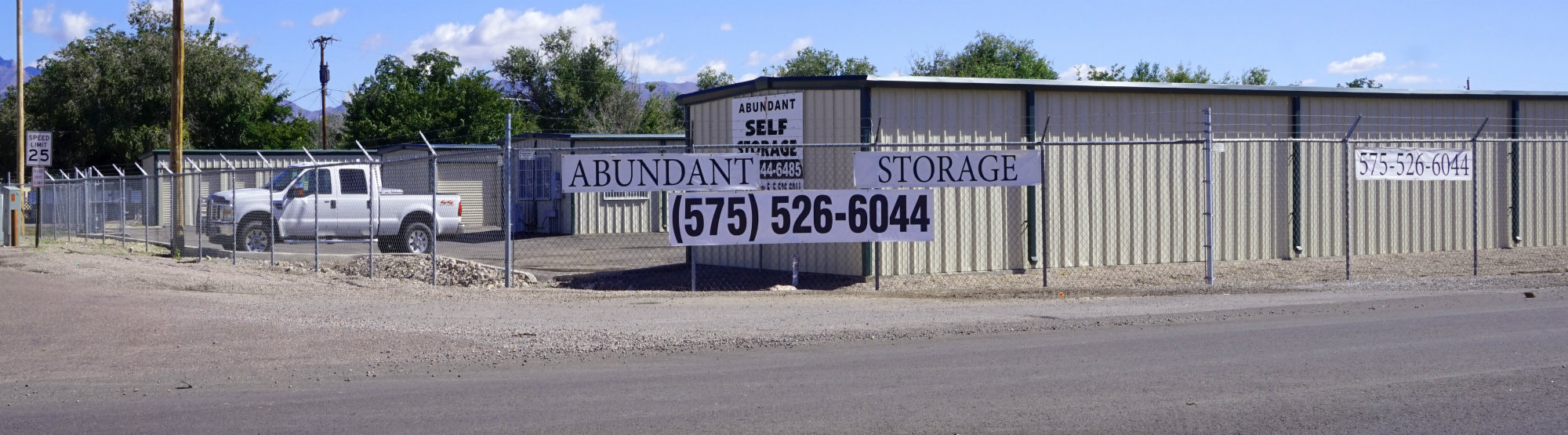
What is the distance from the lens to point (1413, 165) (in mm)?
13961

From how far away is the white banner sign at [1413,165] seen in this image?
44.9ft

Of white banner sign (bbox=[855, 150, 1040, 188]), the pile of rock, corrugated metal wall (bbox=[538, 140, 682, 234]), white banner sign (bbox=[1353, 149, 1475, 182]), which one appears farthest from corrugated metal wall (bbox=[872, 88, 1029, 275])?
corrugated metal wall (bbox=[538, 140, 682, 234])

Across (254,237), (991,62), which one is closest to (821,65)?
(991,62)

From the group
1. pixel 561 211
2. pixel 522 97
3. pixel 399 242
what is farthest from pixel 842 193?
pixel 522 97

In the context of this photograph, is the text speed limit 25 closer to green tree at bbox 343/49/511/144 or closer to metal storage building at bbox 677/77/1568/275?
metal storage building at bbox 677/77/1568/275

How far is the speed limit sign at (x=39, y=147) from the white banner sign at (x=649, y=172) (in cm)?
1383

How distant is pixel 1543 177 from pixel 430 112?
45.3m

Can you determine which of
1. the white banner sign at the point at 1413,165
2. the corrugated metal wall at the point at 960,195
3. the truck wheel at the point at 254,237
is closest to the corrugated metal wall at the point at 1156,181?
the corrugated metal wall at the point at 960,195

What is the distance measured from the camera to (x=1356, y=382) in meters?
6.63

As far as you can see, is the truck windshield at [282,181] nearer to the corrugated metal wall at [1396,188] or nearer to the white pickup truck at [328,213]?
the white pickup truck at [328,213]

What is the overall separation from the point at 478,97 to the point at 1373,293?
47.8 meters

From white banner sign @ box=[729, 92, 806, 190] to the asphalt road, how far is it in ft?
19.4

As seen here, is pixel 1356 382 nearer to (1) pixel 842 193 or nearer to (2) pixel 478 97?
(1) pixel 842 193

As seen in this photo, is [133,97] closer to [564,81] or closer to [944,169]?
[564,81]
